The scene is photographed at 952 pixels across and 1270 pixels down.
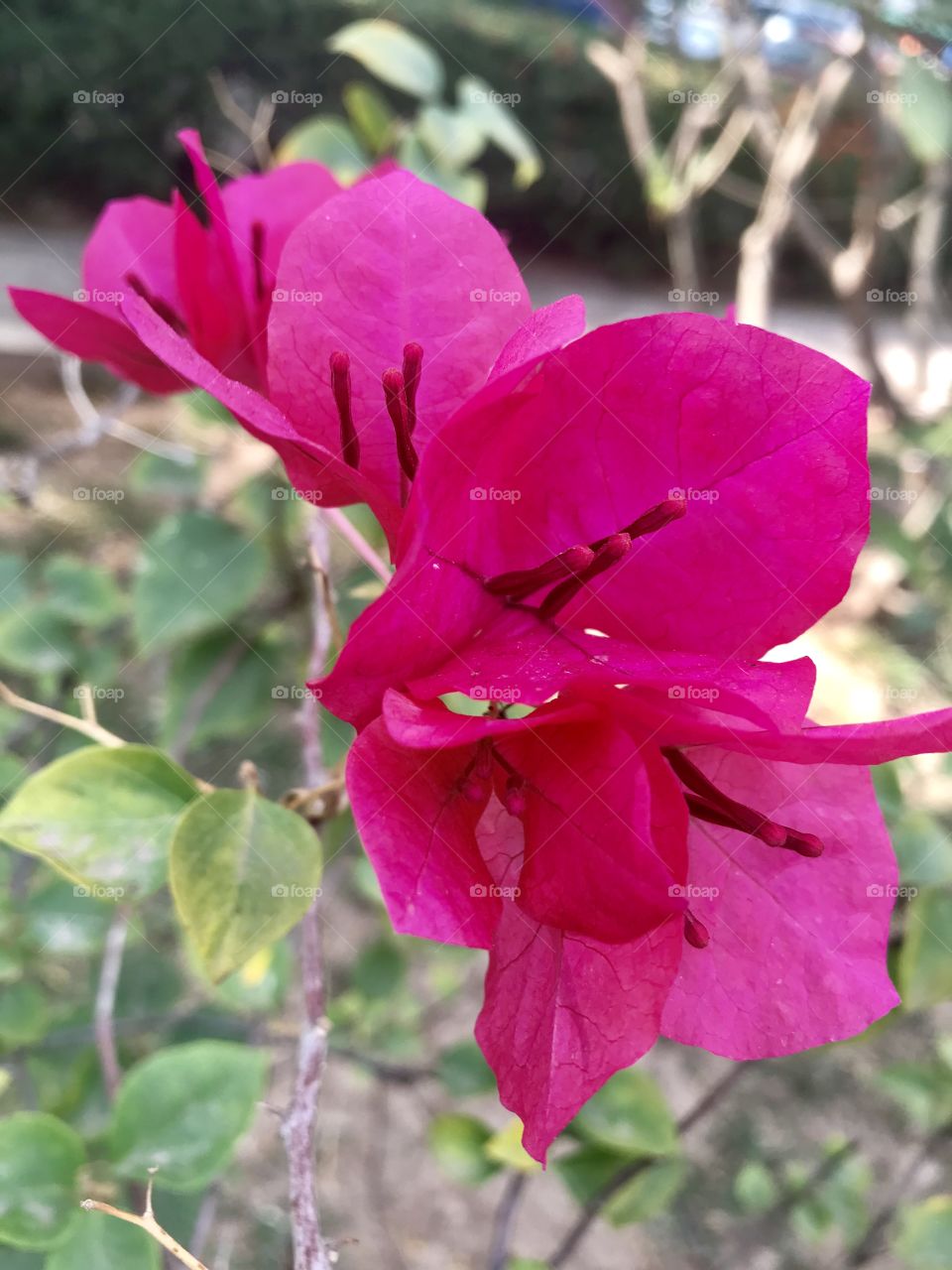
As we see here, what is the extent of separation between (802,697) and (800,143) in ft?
4.43

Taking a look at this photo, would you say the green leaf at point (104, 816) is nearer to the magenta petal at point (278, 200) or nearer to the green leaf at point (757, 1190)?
the magenta petal at point (278, 200)

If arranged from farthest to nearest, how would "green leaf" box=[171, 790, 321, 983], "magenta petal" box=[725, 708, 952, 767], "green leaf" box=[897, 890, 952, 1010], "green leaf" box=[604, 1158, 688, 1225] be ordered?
"green leaf" box=[604, 1158, 688, 1225], "green leaf" box=[897, 890, 952, 1010], "green leaf" box=[171, 790, 321, 983], "magenta petal" box=[725, 708, 952, 767]

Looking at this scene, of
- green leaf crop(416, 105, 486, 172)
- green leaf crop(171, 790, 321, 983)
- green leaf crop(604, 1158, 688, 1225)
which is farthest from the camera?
green leaf crop(416, 105, 486, 172)

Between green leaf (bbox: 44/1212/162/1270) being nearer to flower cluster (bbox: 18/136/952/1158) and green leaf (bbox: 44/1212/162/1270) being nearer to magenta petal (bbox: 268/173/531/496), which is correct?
flower cluster (bbox: 18/136/952/1158)

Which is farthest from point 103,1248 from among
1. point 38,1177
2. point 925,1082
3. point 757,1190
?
point 757,1190

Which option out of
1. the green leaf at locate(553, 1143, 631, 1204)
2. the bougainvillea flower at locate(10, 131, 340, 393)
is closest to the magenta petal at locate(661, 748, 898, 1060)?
the bougainvillea flower at locate(10, 131, 340, 393)

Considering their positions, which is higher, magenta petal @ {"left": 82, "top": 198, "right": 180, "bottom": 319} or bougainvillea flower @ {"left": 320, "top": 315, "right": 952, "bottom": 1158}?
magenta petal @ {"left": 82, "top": 198, "right": 180, "bottom": 319}

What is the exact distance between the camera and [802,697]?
0.86ft

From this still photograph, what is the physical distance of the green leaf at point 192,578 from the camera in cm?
83

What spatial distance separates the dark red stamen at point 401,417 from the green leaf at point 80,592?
23.4 inches

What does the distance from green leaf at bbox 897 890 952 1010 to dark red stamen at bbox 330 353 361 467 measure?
0.38m

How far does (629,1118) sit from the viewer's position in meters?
0.55

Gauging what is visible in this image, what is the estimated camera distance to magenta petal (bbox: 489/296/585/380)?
9.7 inches

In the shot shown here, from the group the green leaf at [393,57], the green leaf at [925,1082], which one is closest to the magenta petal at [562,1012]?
the green leaf at [925,1082]
